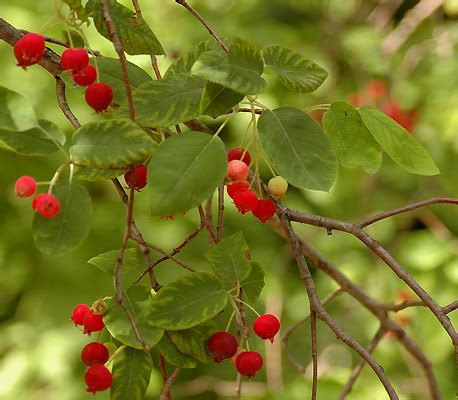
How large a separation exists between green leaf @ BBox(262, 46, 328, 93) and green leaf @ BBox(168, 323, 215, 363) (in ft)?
0.63

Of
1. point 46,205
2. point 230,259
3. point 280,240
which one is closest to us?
point 46,205

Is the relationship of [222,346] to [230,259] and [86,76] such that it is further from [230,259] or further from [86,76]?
[86,76]

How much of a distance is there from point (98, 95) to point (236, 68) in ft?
0.35

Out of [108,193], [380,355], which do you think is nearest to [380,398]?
[380,355]

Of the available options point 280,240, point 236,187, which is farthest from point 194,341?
point 280,240

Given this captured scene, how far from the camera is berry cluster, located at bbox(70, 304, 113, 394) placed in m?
0.57

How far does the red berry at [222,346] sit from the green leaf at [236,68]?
18 centimetres

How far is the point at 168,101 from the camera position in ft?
1.83

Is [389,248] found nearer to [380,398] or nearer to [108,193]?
[380,398]

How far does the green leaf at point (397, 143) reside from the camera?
634mm

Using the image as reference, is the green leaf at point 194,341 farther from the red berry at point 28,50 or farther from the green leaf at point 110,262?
the red berry at point 28,50

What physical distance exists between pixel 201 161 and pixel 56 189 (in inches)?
3.9

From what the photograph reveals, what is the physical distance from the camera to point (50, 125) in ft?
1.82

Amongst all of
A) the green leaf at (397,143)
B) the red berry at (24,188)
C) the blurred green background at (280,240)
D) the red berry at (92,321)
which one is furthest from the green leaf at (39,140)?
the blurred green background at (280,240)
